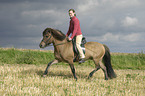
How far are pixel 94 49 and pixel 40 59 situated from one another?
9.86m

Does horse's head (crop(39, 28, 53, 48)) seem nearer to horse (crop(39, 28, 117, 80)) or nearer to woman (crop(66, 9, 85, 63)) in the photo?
horse (crop(39, 28, 117, 80))

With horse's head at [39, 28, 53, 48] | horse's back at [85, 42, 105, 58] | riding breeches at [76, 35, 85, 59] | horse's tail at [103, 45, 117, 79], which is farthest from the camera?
horse's tail at [103, 45, 117, 79]

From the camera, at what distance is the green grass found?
55.0ft

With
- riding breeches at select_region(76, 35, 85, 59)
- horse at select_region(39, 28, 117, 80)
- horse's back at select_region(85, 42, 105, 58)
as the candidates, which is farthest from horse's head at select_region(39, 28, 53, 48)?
horse's back at select_region(85, 42, 105, 58)

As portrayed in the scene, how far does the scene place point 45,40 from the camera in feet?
26.6

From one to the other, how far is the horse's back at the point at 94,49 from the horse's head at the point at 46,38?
2.07 m

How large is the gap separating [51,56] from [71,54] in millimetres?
10439

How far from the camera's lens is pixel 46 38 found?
8148 mm

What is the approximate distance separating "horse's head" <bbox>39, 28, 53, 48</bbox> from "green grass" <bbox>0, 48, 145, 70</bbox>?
29.5ft

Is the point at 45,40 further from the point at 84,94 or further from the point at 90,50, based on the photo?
the point at 84,94

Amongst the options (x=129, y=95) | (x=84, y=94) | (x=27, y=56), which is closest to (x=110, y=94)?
(x=129, y=95)

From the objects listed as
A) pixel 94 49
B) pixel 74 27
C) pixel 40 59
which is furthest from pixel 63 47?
pixel 40 59

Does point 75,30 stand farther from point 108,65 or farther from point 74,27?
point 108,65

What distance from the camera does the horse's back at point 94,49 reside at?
350 inches
